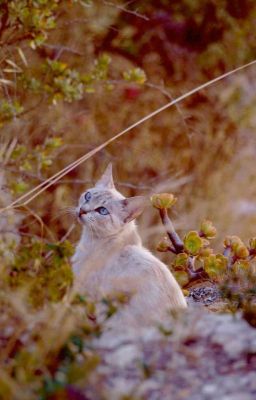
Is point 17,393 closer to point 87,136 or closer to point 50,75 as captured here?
point 50,75

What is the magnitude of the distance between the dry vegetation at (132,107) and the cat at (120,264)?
680mm

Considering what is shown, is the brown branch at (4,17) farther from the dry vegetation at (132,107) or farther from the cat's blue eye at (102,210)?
the cat's blue eye at (102,210)

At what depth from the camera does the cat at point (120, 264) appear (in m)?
2.55

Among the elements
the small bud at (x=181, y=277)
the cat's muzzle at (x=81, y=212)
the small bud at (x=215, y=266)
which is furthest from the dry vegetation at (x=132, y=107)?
the small bud at (x=215, y=266)

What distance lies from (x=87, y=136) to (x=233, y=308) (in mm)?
3382

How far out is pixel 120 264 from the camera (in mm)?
2875

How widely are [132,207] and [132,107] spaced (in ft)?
8.88

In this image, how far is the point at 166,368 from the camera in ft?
6.27

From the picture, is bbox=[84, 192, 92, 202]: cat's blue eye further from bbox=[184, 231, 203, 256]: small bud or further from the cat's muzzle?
bbox=[184, 231, 203, 256]: small bud

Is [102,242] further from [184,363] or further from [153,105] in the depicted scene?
[153,105]

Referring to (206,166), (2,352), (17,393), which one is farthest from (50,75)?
(17,393)

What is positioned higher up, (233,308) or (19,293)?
(19,293)

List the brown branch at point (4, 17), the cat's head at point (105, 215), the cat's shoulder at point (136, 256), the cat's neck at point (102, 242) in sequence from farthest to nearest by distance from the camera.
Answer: the brown branch at point (4, 17) < the cat's head at point (105, 215) < the cat's neck at point (102, 242) < the cat's shoulder at point (136, 256)

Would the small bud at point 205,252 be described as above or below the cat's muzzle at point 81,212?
below
